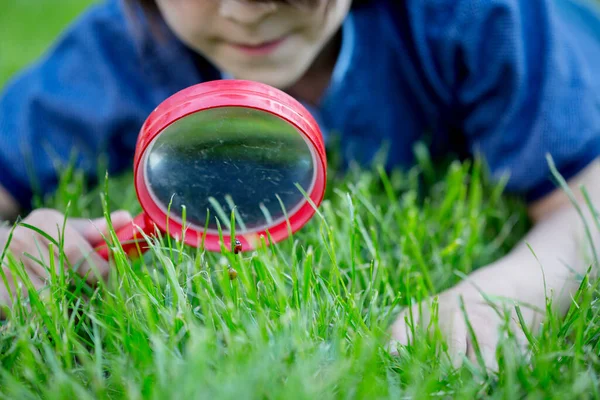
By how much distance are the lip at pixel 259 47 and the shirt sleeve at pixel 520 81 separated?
0.38 m

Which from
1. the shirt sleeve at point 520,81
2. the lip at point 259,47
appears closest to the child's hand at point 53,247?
the lip at point 259,47

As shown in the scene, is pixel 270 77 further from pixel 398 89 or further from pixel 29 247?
pixel 29 247

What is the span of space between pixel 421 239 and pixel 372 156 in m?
0.48

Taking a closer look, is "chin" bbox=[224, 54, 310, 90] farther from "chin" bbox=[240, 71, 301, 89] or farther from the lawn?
the lawn

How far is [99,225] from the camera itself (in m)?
1.18

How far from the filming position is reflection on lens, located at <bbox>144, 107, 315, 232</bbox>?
3.37 feet

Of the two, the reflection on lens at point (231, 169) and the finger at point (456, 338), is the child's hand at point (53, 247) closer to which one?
the reflection on lens at point (231, 169)

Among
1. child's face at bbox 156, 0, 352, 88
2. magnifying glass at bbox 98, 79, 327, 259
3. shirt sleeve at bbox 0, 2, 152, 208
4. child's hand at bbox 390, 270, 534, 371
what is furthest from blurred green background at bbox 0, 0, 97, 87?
child's hand at bbox 390, 270, 534, 371

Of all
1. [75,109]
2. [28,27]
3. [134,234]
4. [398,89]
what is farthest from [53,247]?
[28,27]

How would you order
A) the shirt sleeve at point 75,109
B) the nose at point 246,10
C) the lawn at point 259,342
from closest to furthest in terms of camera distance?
the lawn at point 259,342 < the nose at point 246,10 < the shirt sleeve at point 75,109

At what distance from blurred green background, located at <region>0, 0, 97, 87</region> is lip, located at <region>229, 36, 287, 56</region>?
4.20 feet

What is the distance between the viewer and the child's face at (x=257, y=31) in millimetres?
1250

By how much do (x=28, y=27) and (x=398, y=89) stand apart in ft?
6.45

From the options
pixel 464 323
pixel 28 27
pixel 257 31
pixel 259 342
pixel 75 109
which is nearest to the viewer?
pixel 259 342
